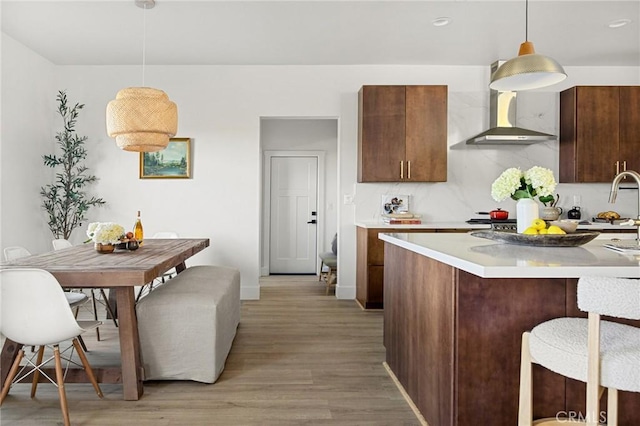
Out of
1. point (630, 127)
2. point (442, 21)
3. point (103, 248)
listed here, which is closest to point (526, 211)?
point (442, 21)

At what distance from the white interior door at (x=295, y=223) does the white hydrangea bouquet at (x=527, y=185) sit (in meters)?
4.61

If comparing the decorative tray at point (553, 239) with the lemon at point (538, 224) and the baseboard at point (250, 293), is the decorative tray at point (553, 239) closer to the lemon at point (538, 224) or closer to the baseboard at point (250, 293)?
the lemon at point (538, 224)

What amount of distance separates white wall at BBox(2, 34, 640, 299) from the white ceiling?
17cm

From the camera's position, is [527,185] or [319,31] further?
[319,31]

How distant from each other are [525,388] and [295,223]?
17.6ft

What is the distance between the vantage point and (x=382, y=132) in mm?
4535

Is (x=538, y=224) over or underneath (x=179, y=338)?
over

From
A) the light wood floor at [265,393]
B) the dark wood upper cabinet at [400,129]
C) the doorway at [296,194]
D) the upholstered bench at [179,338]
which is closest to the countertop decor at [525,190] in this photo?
the light wood floor at [265,393]

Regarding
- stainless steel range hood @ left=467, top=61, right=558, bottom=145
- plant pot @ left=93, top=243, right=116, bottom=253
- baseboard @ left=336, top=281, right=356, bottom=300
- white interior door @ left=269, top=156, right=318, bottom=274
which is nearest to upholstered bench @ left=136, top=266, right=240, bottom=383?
plant pot @ left=93, top=243, right=116, bottom=253

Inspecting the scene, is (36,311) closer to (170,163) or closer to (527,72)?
(527,72)

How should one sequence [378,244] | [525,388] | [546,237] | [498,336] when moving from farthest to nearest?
[378,244] → [546,237] → [498,336] → [525,388]

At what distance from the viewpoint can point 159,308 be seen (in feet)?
8.19

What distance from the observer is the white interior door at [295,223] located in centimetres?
666

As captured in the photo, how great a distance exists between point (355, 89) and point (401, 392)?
137 inches
